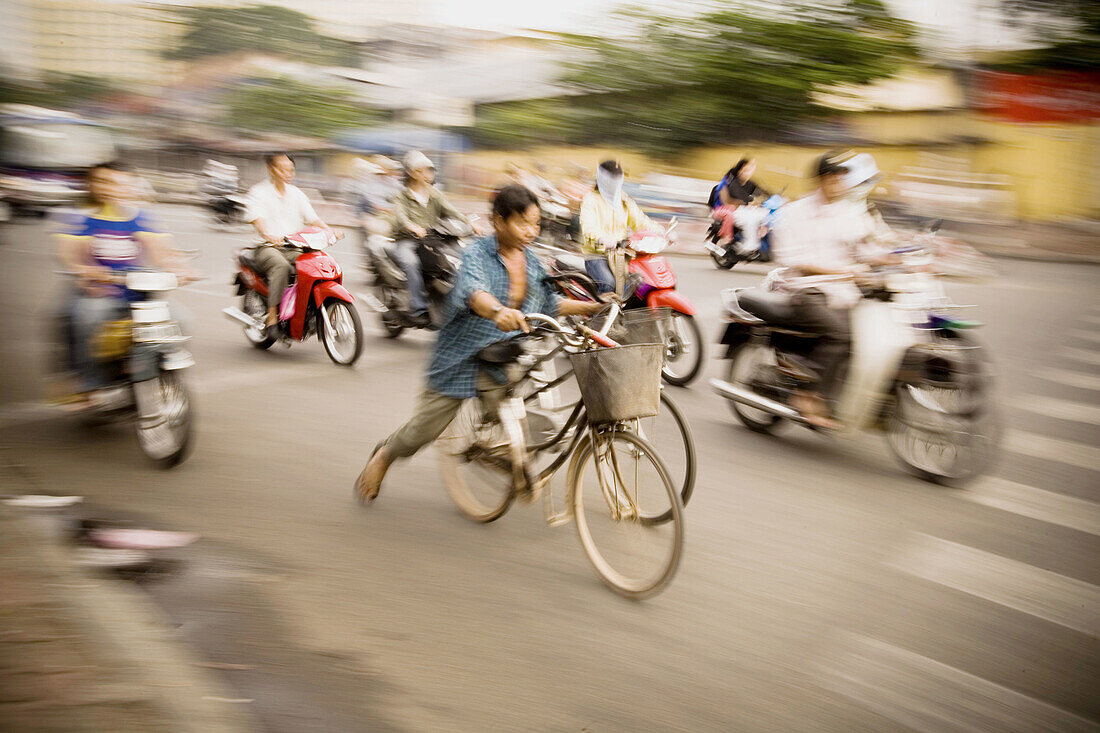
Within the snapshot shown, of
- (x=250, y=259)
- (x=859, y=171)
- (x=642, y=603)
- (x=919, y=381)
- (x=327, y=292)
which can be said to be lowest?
(x=642, y=603)

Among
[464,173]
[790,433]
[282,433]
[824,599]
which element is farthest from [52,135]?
[824,599]

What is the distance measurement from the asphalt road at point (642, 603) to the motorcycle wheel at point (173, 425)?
0.37 ft

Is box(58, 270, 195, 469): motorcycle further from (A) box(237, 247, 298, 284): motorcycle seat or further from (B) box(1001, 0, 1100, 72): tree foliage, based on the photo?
(B) box(1001, 0, 1100, 72): tree foliage

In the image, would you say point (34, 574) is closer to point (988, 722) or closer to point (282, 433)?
point (282, 433)

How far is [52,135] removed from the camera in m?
20.6

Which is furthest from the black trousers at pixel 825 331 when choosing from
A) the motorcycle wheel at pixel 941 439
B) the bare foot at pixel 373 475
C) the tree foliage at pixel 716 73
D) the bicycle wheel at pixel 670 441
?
the tree foliage at pixel 716 73

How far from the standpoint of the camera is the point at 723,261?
14086 millimetres

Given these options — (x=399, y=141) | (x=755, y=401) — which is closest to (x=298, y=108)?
(x=399, y=141)

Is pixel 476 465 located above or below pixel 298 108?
below

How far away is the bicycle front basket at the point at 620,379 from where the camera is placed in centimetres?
334

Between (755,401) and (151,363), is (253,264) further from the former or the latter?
(755,401)

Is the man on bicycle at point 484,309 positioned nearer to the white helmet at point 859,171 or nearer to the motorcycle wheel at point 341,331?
the white helmet at point 859,171

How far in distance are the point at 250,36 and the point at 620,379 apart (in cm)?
3979

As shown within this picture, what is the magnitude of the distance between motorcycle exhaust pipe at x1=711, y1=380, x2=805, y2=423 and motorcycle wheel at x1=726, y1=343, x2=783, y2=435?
9cm
